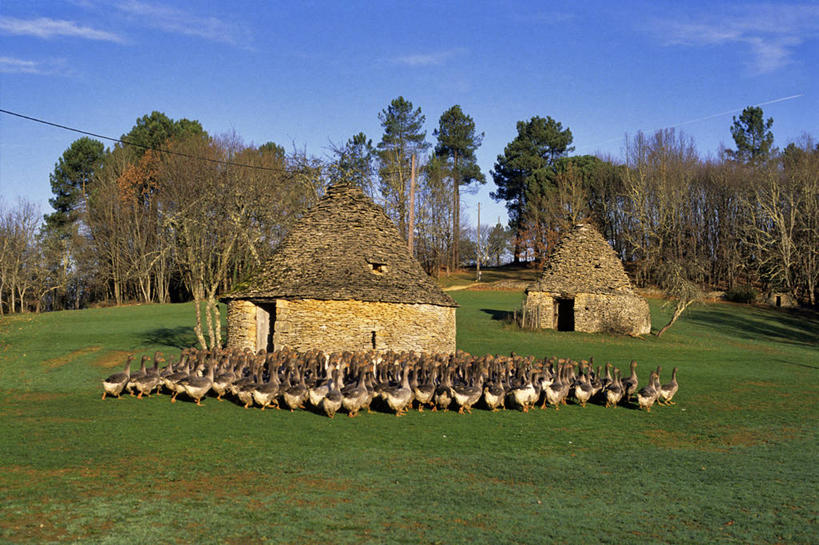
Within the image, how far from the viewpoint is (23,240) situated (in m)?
60.2

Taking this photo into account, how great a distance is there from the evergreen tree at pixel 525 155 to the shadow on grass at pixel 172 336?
1895 inches

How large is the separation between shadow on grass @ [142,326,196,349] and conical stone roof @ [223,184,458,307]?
28.1 ft

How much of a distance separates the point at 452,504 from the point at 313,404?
6.86 meters

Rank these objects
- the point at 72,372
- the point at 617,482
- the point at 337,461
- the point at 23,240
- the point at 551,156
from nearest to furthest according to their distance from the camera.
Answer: the point at 617,482 < the point at 337,461 < the point at 72,372 < the point at 23,240 < the point at 551,156

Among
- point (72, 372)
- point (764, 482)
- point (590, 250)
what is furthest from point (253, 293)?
point (590, 250)

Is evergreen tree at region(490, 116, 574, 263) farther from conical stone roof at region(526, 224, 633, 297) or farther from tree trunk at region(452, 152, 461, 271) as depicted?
conical stone roof at region(526, 224, 633, 297)

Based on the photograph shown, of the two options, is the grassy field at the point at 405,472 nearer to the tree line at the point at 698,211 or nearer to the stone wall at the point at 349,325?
the stone wall at the point at 349,325

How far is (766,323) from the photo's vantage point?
45531 mm

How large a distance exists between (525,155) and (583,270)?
139 feet

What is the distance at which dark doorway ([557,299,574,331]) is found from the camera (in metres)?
40.3

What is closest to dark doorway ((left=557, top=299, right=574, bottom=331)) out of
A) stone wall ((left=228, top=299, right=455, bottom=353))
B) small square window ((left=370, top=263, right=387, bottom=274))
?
small square window ((left=370, top=263, right=387, bottom=274))

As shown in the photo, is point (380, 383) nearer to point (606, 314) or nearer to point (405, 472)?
point (405, 472)

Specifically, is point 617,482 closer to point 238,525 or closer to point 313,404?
point 238,525

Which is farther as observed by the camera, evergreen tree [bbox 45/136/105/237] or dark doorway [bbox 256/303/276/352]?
evergreen tree [bbox 45/136/105/237]
